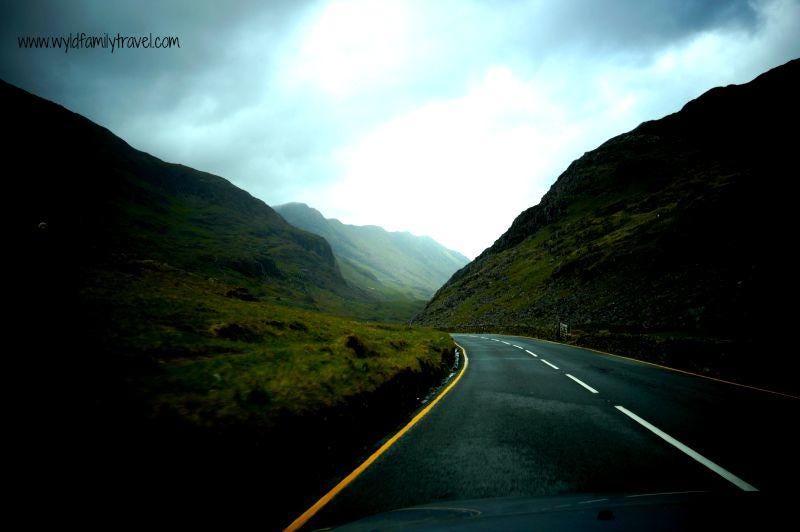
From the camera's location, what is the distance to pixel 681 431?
552cm

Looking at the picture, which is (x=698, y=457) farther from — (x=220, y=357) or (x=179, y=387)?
(x=220, y=357)

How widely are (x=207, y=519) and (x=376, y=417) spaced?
4.24m

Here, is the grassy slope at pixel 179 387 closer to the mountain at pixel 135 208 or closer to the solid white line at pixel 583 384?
the solid white line at pixel 583 384

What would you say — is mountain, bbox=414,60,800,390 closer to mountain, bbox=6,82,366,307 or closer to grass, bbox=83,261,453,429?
grass, bbox=83,261,453,429

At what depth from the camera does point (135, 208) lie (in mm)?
137625

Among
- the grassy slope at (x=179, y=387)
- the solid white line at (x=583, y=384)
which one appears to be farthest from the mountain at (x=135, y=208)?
the solid white line at (x=583, y=384)

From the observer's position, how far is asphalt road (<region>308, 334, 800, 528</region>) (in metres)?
3.77

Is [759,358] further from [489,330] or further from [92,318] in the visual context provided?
[489,330]

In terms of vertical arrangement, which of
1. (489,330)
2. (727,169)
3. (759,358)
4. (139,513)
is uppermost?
(727,169)

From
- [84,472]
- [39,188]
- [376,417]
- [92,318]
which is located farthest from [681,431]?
[39,188]

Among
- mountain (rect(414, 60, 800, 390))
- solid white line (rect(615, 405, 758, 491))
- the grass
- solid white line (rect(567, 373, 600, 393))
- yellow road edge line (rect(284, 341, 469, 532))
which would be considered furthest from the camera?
mountain (rect(414, 60, 800, 390))

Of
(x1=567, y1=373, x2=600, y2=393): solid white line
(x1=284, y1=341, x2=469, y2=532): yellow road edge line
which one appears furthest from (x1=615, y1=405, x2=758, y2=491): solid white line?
(x1=284, y1=341, x2=469, y2=532): yellow road edge line

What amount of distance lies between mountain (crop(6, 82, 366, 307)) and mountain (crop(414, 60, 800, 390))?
2680 inches

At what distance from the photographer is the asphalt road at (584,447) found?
377 centimetres
